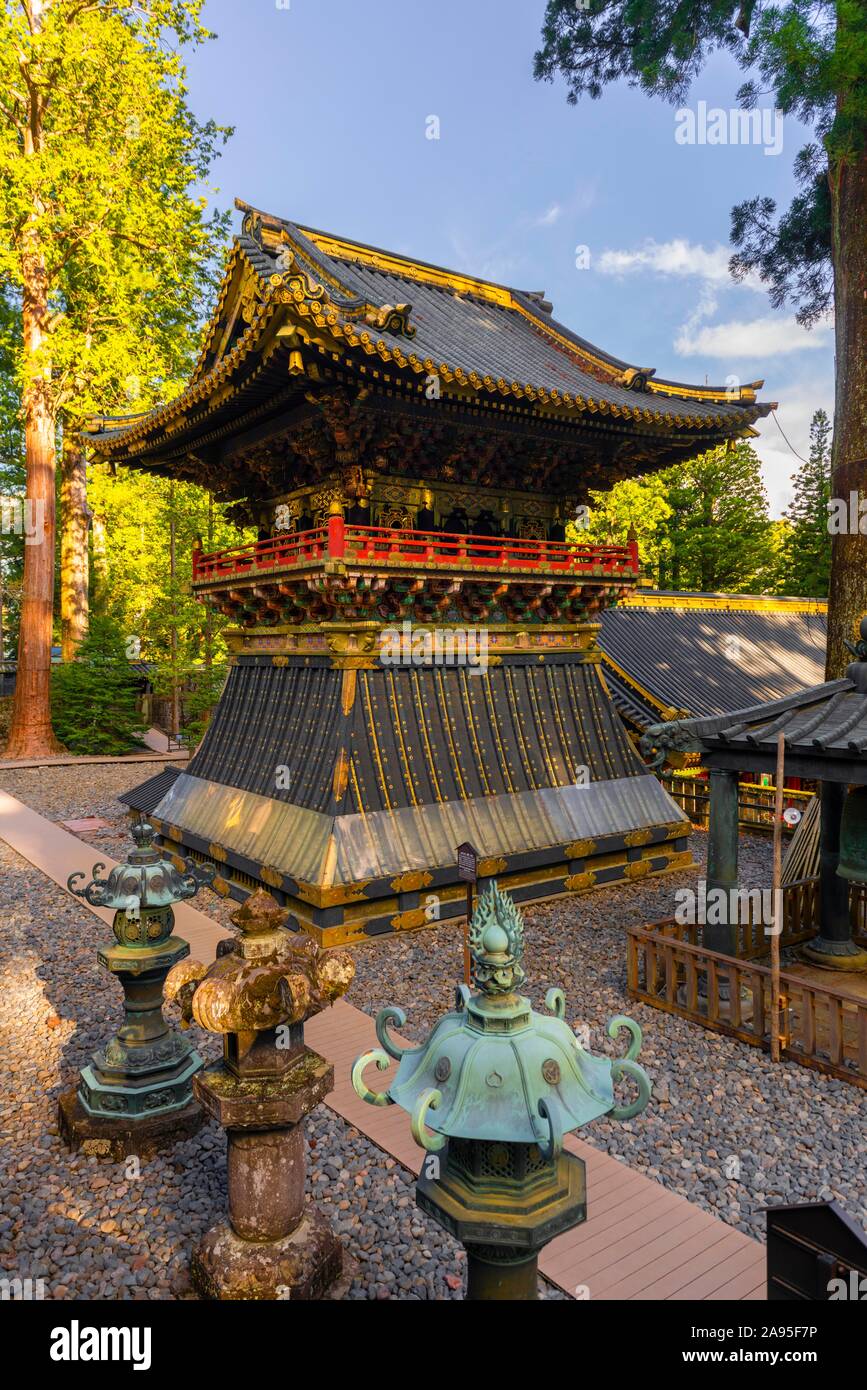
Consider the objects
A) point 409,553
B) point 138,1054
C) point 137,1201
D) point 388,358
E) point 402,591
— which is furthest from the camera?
point 402,591

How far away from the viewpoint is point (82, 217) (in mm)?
23438

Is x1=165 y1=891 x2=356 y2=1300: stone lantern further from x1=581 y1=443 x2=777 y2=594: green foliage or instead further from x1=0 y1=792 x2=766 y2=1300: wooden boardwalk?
x1=581 y1=443 x2=777 y2=594: green foliage

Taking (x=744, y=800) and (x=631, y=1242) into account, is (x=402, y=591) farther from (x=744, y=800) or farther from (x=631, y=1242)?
(x=744, y=800)

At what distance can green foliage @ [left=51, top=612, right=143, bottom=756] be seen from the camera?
27.7 m

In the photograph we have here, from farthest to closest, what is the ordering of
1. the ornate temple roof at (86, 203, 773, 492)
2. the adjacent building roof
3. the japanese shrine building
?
the japanese shrine building → the ornate temple roof at (86, 203, 773, 492) → the adjacent building roof

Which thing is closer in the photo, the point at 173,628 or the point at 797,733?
the point at 797,733

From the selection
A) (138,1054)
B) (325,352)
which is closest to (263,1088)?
(138,1054)

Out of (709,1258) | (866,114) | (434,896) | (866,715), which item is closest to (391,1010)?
(709,1258)

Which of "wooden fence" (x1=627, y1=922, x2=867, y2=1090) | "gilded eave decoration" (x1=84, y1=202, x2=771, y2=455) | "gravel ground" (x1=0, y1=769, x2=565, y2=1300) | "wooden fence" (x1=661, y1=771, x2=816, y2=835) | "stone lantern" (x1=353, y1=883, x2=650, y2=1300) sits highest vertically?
"gilded eave decoration" (x1=84, y1=202, x2=771, y2=455)

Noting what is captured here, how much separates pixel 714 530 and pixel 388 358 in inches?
1403

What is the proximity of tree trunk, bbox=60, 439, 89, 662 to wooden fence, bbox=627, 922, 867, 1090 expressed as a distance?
91.3 ft

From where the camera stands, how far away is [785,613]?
28.8 metres

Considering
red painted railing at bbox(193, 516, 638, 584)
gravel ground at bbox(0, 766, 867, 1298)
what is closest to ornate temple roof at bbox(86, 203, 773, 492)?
red painted railing at bbox(193, 516, 638, 584)

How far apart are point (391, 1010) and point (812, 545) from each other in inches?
1687
